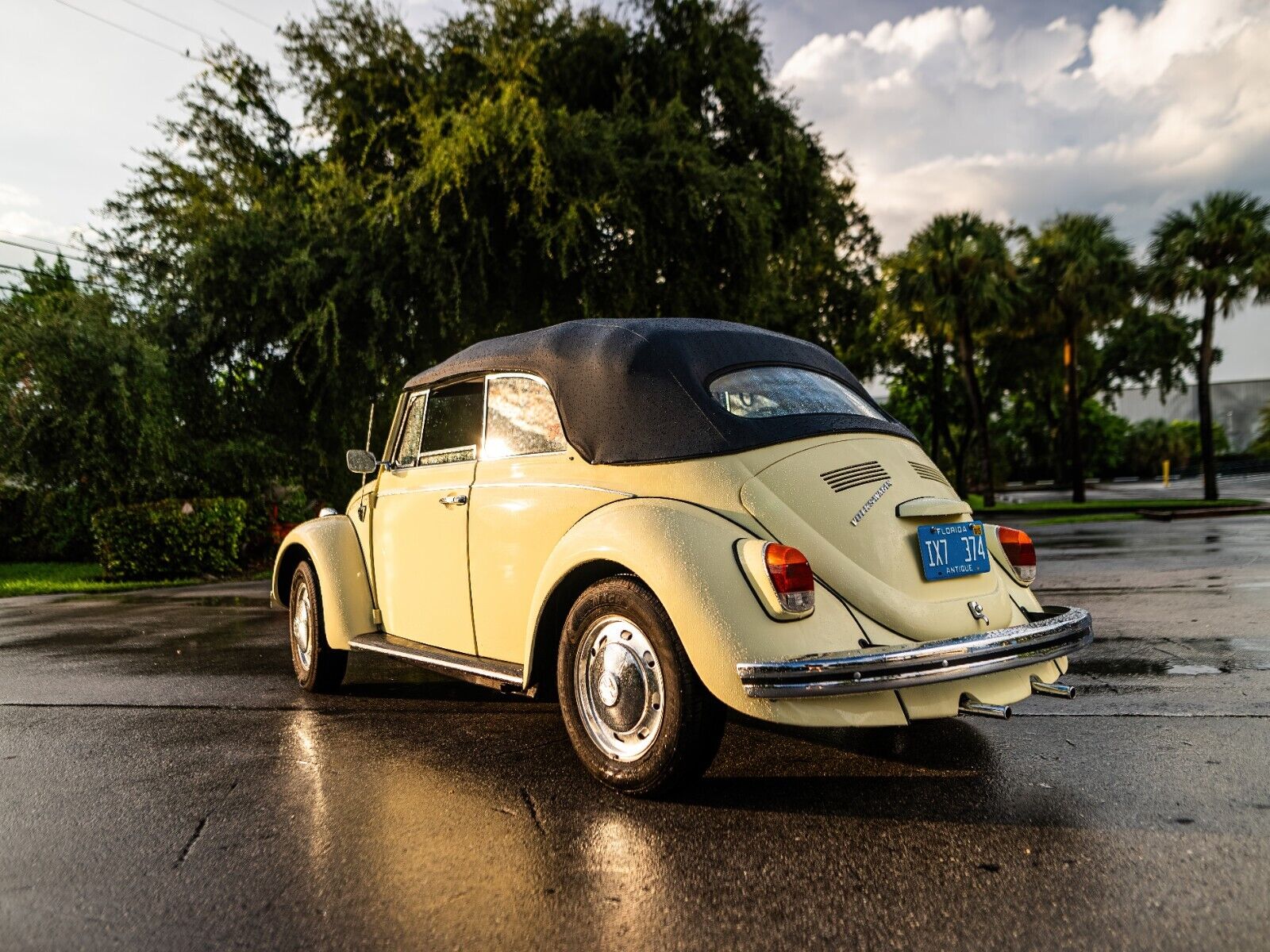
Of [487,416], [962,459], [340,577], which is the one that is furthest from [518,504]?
[962,459]

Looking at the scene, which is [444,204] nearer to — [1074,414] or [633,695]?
[633,695]

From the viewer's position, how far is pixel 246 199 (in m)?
17.8

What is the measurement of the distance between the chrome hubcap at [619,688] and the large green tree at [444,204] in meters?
11.4

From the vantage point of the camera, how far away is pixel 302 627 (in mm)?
5895

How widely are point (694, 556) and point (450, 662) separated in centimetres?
159

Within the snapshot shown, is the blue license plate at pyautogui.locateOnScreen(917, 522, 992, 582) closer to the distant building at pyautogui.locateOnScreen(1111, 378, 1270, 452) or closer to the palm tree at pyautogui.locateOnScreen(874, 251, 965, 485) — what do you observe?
the palm tree at pyautogui.locateOnScreen(874, 251, 965, 485)

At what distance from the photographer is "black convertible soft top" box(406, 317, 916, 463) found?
385cm

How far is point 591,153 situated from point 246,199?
6.95m

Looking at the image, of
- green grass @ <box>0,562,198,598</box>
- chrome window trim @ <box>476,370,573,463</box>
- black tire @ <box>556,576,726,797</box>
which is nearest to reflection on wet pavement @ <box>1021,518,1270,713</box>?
black tire @ <box>556,576,726,797</box>

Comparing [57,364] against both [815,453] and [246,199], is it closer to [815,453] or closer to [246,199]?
[246,199]

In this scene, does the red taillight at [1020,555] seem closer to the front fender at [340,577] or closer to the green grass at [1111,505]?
the front fender at [340,577]

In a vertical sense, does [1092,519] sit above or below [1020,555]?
below

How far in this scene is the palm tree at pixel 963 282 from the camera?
3284 centimetres

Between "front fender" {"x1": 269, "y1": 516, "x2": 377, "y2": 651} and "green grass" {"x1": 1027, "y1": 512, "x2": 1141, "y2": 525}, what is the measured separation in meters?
19.8
